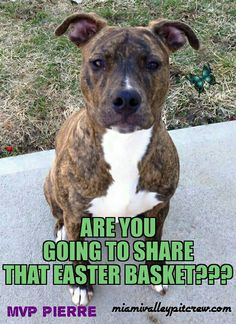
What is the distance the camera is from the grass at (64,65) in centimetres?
388

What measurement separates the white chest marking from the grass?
4.48 ft

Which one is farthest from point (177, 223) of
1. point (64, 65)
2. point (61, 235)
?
point (64, 65)

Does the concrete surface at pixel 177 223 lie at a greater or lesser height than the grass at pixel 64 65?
lesser

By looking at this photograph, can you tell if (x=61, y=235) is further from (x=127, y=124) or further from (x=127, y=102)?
(x=127, y=102)

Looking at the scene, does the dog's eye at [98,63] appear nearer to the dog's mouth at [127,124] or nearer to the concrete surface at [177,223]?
the dog's mouth at [127,124]

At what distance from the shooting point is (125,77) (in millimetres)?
2086

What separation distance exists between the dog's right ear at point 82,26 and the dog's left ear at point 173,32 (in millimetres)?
257

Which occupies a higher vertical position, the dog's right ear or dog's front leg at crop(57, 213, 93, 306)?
the dog's right ear

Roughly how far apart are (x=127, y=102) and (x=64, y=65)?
2447 mm

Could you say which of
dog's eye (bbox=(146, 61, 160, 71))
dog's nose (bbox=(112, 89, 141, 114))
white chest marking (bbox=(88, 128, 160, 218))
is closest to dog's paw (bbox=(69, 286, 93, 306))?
white chest marking (bbox=(88, 128, 160, 218))

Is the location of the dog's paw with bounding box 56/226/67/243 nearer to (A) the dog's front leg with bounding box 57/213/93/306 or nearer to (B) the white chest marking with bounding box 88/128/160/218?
(A) the dog's front leg with bounding box 57/213/93/306

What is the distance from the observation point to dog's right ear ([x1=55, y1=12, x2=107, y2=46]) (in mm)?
2408

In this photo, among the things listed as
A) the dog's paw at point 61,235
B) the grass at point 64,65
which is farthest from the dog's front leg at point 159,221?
the grass at point 64,65

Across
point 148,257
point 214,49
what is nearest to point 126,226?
point 148,257
